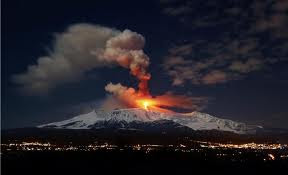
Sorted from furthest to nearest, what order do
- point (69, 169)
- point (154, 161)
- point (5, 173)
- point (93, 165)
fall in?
point (154, 161) < point (93, 165) < point (69, 169) < point (5, 173)

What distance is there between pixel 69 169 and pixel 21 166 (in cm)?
1342

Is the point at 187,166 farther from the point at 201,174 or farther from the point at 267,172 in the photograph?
the point at 267,172

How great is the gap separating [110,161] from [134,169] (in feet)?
50.9

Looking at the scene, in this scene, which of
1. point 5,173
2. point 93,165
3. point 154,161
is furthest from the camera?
point 154,161

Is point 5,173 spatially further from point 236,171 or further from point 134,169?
point 236,171

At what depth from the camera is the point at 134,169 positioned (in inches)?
4690

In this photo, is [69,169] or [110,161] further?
[110,161]

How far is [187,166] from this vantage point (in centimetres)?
13275

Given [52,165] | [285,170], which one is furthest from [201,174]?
[52,165]

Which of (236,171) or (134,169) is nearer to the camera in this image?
(134,169)

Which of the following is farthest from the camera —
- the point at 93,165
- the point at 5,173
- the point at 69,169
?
the point at 93,165

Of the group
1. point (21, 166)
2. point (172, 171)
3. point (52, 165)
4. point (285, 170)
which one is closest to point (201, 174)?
point (172, 171)

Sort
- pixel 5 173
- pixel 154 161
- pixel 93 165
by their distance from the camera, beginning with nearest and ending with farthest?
pixel 5 173
pixel 93 165
pixel 154 161

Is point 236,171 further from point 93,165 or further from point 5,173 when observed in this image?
point 5,173
